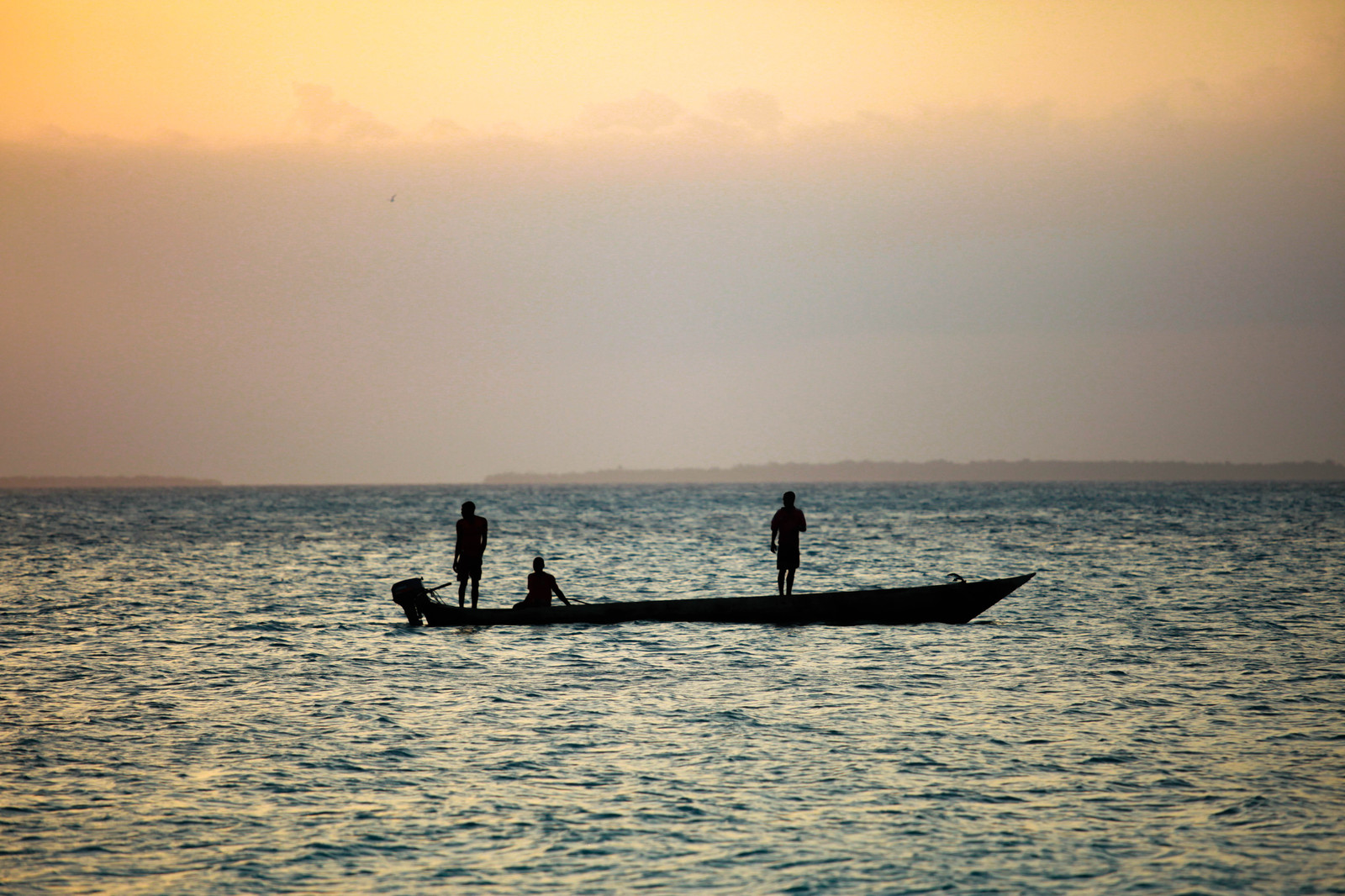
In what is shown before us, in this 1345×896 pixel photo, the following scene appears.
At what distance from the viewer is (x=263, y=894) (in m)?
8.45

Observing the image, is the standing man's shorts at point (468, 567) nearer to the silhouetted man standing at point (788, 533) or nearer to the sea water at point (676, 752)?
the sea water at point (676, 752)

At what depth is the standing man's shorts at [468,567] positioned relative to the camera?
2203 cm

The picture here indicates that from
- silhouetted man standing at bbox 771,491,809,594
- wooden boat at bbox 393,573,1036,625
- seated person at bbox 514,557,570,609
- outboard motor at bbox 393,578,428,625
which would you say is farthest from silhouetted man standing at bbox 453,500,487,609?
silhouetted man standing at bbox 771,491,809,594

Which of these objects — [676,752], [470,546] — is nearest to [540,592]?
[470,546]

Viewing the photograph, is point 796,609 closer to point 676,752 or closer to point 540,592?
point 540,592

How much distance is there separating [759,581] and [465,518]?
53.8 feet

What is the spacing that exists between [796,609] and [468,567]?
6.17m

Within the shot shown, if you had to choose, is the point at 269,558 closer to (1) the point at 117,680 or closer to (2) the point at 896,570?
(2) the point at 896,570

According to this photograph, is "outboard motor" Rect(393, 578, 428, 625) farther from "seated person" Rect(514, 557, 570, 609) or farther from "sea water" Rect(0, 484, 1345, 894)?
"seated person" Rect(514, 557, 570, 609)

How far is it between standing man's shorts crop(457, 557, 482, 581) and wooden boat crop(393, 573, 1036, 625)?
0.65 metres

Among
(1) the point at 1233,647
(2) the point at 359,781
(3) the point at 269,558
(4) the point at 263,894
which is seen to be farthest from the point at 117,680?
(3) the point at 269,558

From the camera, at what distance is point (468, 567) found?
2211 cm

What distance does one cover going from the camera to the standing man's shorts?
72.3 feet

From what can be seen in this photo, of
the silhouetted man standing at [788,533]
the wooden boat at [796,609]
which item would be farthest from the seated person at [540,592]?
the silhouetted man standing at [788,533]
